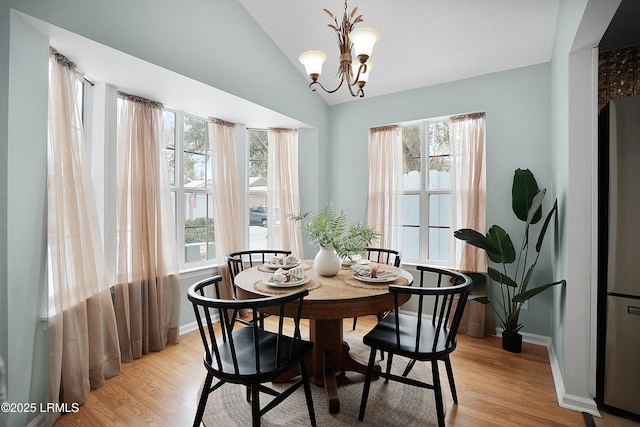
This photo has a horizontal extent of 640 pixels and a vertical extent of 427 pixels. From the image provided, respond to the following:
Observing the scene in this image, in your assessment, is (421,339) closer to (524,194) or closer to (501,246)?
(501,246)

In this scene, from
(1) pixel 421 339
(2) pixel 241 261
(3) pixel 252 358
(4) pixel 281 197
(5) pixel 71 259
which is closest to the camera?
(3) pixel 252 358

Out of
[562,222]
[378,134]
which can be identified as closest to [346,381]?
[562,222]

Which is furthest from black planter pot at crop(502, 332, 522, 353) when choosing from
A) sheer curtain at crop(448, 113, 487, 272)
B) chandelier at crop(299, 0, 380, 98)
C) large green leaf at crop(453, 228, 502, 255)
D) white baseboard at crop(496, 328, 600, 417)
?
chandelier at crop(299, 0, 380, 98)

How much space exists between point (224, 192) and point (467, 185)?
274 cm

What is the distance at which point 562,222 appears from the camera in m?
2.47

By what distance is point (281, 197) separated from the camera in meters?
4.27

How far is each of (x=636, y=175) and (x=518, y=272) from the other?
4.92ft

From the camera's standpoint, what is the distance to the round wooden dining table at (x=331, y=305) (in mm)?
1906

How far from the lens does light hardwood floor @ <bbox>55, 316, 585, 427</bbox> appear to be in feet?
6.82

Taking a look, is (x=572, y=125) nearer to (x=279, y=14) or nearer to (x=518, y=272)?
(x=518, y=272)

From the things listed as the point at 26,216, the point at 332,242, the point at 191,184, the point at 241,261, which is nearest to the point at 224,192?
the point at 191,184

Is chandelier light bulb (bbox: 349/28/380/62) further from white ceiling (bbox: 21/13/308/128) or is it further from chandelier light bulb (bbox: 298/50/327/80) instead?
white ceiling (bbox: 21/13/308/128)

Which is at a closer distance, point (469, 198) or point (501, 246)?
point (501, 246)

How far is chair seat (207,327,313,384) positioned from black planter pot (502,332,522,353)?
2.10 meters
